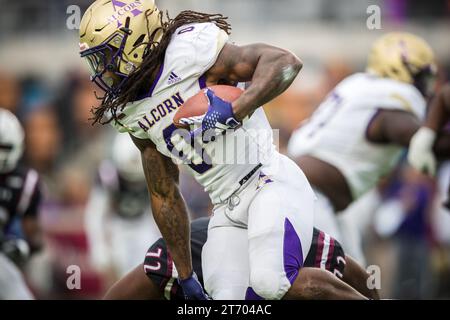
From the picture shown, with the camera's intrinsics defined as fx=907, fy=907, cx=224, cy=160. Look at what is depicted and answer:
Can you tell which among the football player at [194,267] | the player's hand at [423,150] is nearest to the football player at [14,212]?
the football player at [194,267]

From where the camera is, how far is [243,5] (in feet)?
41.8

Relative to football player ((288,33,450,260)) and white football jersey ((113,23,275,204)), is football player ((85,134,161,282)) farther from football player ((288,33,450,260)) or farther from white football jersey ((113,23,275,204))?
white football jersey ((113,23,275,204))

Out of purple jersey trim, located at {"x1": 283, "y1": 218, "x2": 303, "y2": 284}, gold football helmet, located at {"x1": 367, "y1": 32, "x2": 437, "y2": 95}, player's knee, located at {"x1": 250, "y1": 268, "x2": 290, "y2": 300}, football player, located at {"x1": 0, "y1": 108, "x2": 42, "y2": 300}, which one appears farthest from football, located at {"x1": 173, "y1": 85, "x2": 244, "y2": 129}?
football player, located at {"x1": 0, "y1": 108, "x2": 42, "y2": 300}

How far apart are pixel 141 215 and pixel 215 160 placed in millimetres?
5627

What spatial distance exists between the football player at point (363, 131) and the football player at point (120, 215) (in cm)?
369

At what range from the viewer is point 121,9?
14.7 ft

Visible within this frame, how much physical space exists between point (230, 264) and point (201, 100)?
90 centimetres

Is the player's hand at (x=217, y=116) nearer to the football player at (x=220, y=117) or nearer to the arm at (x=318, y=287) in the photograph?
the football player at (x=220, y=117)

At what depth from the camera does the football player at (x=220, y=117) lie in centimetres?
428

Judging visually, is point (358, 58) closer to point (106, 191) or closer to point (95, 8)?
point (106, 191)

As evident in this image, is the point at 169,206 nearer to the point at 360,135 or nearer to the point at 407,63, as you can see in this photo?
the point at 360,135

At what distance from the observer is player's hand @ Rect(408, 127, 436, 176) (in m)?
5.92

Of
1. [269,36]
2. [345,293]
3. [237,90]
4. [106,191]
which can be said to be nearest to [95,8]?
[237,90]

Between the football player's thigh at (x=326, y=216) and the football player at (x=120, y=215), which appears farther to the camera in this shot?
the football player at (x=120, y=215)
